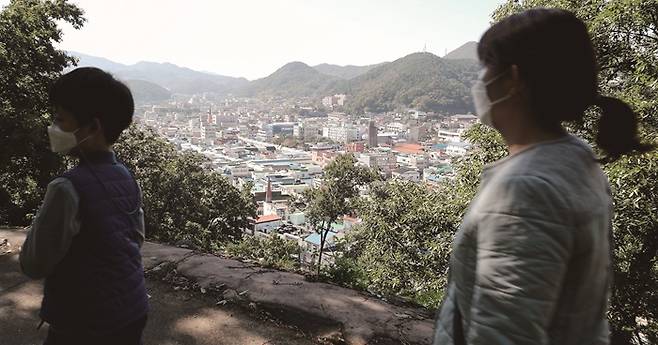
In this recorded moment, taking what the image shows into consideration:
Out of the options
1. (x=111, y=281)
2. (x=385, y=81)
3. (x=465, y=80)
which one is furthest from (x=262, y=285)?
(x=385, y=81)

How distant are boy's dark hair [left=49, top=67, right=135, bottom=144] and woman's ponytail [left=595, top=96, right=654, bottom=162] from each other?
1.06m

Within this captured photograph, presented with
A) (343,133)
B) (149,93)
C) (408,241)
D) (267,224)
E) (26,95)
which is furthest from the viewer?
(149,93)

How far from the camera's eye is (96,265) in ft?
3.36

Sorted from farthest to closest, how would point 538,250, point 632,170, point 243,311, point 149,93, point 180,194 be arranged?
1. point 149,93
2. point 180,194
3. point 632,170
4. point 243,311
5. point 538,250

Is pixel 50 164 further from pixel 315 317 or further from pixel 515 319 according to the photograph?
pixel 515 319

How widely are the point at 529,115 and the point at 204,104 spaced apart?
16124 centimetres

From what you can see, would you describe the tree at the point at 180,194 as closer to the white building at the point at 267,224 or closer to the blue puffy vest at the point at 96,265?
the blue puffy vest at the point at 96,265

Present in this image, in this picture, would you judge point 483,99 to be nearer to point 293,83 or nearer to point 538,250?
point 538,250

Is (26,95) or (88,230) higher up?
(26,95)

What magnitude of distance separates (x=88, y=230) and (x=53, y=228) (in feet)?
0.24

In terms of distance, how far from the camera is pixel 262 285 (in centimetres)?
278

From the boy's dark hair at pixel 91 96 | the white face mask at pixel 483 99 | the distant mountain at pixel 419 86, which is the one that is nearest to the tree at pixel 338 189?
the boy's dark hair at pixel 91 96

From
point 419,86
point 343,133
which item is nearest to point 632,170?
point 343,133

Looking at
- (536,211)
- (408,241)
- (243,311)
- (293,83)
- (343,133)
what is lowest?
(343,133)
